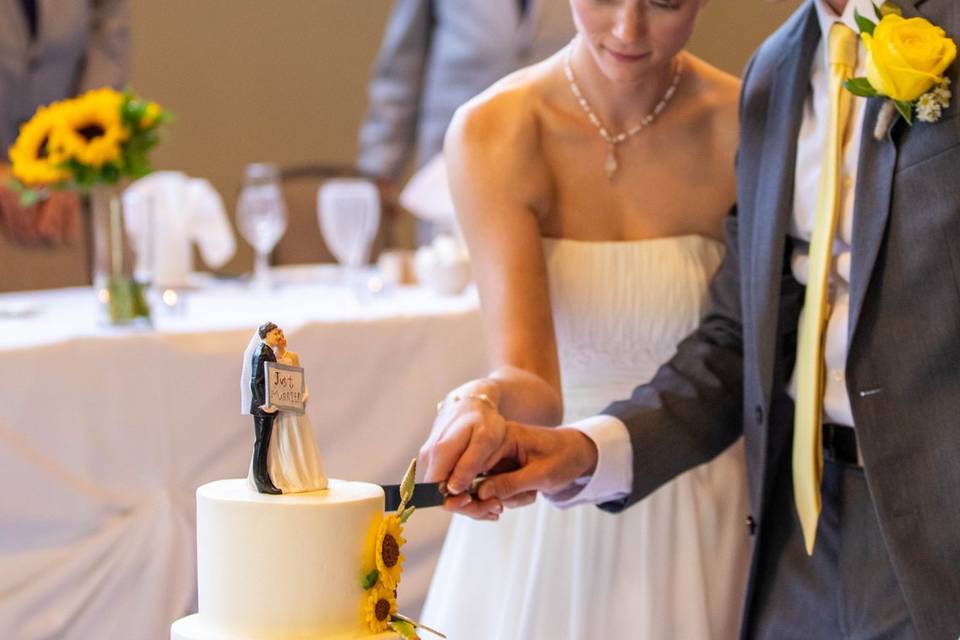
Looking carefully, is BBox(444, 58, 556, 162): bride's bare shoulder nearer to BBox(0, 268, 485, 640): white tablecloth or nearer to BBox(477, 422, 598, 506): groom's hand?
BBox(477, 422, 598, 506): groom's hand

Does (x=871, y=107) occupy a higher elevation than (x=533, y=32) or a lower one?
lower

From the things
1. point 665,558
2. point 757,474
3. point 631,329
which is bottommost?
point 665,558

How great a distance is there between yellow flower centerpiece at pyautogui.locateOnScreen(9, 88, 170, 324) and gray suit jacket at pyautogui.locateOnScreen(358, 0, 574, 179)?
2.45 metres

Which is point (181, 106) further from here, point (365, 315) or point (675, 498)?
point (675, 498)

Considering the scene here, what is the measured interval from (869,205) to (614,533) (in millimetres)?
715

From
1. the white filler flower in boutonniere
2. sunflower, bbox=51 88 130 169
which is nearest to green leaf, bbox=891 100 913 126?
the white filler flower in boutonniere

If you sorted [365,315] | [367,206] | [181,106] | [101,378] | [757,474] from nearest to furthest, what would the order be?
[757,474], [101,378], [365,315], [367,206], [181,106]

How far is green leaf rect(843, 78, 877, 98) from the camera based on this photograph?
163 cm

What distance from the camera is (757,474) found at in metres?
1.89

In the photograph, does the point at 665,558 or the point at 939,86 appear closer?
the point at 939,86

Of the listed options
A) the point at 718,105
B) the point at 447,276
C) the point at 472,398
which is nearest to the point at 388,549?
the point at 472,398

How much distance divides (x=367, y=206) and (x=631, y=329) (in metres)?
1.42

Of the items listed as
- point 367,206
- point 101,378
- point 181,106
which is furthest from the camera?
point 181,106

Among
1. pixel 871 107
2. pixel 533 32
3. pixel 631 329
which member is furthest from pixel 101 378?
pixel 533 32
